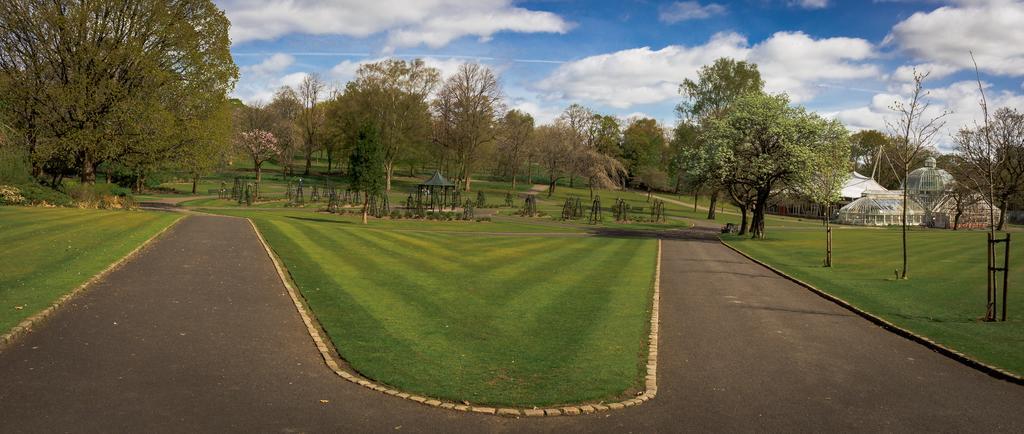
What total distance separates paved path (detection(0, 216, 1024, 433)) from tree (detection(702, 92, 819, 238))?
27.7 m

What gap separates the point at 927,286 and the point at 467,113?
225 ft

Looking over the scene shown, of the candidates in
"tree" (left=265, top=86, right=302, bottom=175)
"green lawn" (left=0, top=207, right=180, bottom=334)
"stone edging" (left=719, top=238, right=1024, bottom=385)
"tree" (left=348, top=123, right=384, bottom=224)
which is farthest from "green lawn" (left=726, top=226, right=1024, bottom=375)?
"tree" (left=265, top=86, right=302, bottom=175)

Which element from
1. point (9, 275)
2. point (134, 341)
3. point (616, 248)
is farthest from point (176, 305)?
point (616, 248)

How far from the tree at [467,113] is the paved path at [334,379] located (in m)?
69.6

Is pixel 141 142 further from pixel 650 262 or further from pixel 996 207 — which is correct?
pixel 996 207

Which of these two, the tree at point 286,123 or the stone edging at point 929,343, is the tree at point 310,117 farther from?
the stone edging at point 929,343

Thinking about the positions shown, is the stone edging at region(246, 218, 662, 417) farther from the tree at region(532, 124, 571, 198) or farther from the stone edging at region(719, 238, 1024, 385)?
the tree at region(532, 124, 571, 198)

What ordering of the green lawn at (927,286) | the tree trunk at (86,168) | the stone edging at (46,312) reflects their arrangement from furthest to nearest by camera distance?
the tree trunk at (86,168) → the green lawn at (927,286) → the stone edging at (46,312)

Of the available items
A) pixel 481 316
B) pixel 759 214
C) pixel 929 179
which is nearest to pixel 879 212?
pixel 929 179

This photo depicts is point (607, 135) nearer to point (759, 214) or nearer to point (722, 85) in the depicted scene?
point (722, 85)

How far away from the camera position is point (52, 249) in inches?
682

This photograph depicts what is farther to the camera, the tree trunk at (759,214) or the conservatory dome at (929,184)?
the conservatory dome at (929,184)

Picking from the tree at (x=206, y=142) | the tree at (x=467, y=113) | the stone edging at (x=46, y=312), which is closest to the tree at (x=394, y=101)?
the tree at (x=467, y=113)

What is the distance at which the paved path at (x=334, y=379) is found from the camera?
7.24 m
